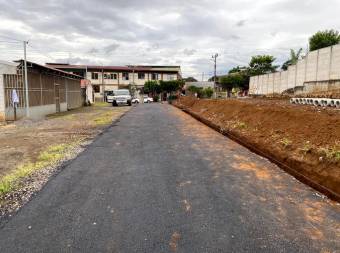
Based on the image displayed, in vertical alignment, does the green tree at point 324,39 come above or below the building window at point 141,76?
above

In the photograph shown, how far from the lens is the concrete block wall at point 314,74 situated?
23766mm

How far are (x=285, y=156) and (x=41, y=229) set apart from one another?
626 cm

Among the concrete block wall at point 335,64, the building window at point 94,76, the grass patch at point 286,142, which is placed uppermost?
the building window at point 94,76

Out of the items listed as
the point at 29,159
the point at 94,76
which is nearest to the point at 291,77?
the point at 29,159

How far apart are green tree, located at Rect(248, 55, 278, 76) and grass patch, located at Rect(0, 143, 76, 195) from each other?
68591mm

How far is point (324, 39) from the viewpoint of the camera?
51.0 metres

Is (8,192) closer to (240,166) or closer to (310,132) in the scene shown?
(240,166)

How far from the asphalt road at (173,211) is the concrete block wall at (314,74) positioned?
1675 centimetres

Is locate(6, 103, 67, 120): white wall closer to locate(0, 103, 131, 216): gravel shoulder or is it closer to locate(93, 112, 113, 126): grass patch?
locate(93, 112, 113, 126): grass patch

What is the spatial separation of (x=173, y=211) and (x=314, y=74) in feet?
84.6

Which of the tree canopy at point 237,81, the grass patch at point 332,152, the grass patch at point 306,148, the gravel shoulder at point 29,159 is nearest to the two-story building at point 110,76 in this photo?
the tree canopy at point 237,81

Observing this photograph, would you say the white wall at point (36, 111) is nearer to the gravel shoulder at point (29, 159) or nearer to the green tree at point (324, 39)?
the gravel shoulder at point (29, 159)

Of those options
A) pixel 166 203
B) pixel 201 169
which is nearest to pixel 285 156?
pixel 201 169

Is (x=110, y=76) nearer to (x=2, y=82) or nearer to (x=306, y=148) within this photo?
(x=2, y=82)
